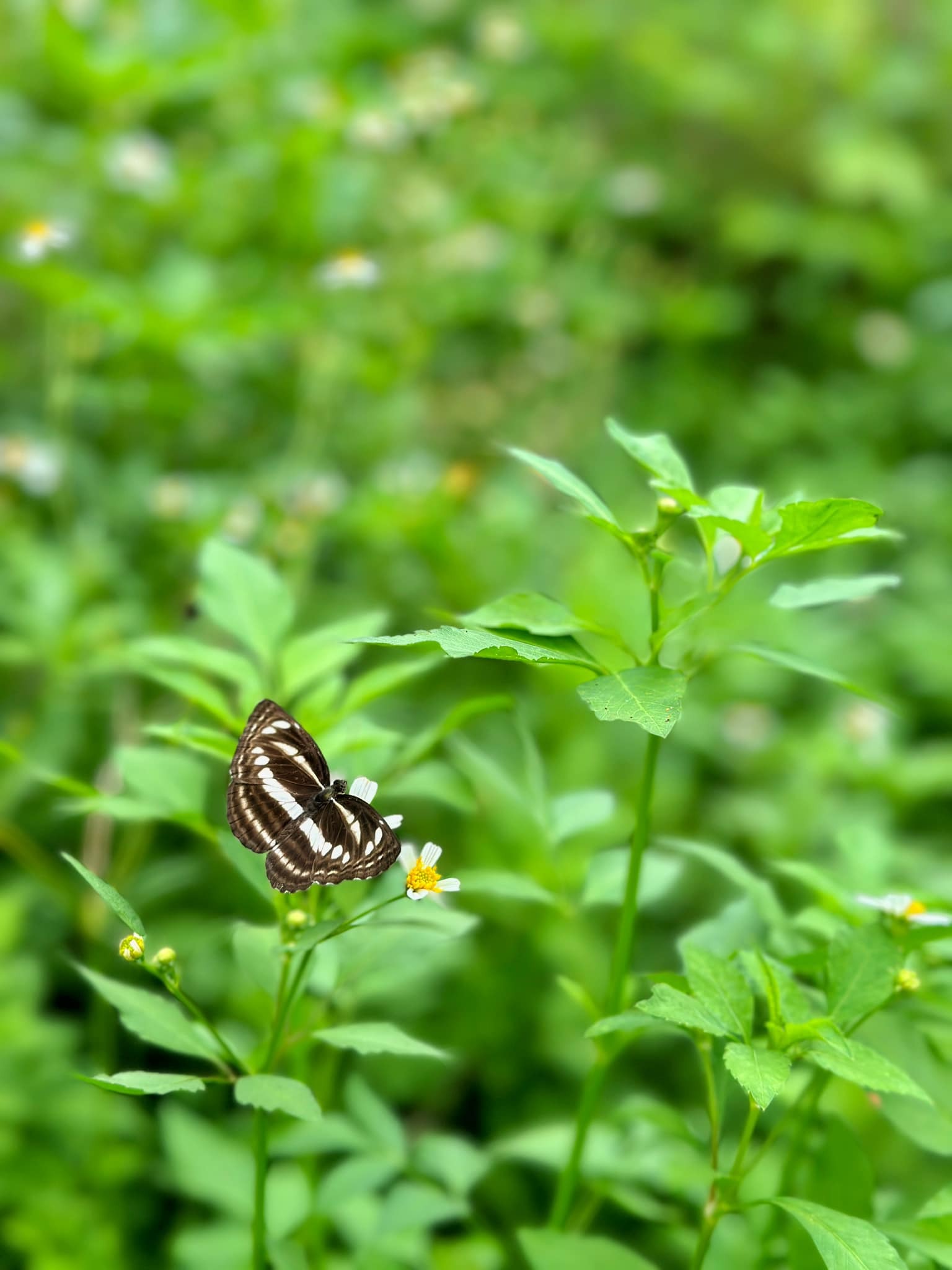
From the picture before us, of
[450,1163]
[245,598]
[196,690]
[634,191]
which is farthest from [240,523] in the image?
[634,191]

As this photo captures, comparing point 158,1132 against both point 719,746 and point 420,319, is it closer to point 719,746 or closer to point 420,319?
point 719,746

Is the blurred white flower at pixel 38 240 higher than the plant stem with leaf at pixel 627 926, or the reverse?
the blurred white flower at pixel 38 240

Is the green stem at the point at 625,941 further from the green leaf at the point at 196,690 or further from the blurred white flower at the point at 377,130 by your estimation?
the blurred white flower at the point at 377,130

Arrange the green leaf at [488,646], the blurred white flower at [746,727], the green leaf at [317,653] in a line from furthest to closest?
the blurred white flower at [746,727]
the green leaf at [317,653]
the green leaf at [488,646]

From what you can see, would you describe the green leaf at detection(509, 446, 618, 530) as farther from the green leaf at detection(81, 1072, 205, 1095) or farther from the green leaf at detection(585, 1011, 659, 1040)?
the green leaf at detection(81, 1072, 205, 1095)

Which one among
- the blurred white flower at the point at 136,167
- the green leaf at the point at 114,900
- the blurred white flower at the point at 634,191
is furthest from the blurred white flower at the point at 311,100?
the green leaf at the point at 114,900

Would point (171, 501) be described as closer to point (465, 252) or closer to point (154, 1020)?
point (465, 252)

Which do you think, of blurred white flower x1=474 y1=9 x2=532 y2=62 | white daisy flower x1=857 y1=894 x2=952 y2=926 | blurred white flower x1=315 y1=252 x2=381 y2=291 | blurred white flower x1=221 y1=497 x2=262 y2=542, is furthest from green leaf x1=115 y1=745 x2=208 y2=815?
blurred white flower x1=474 y1=9 x2=532 y2=62

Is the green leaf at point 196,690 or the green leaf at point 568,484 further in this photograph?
the green leaf at point 196,690
